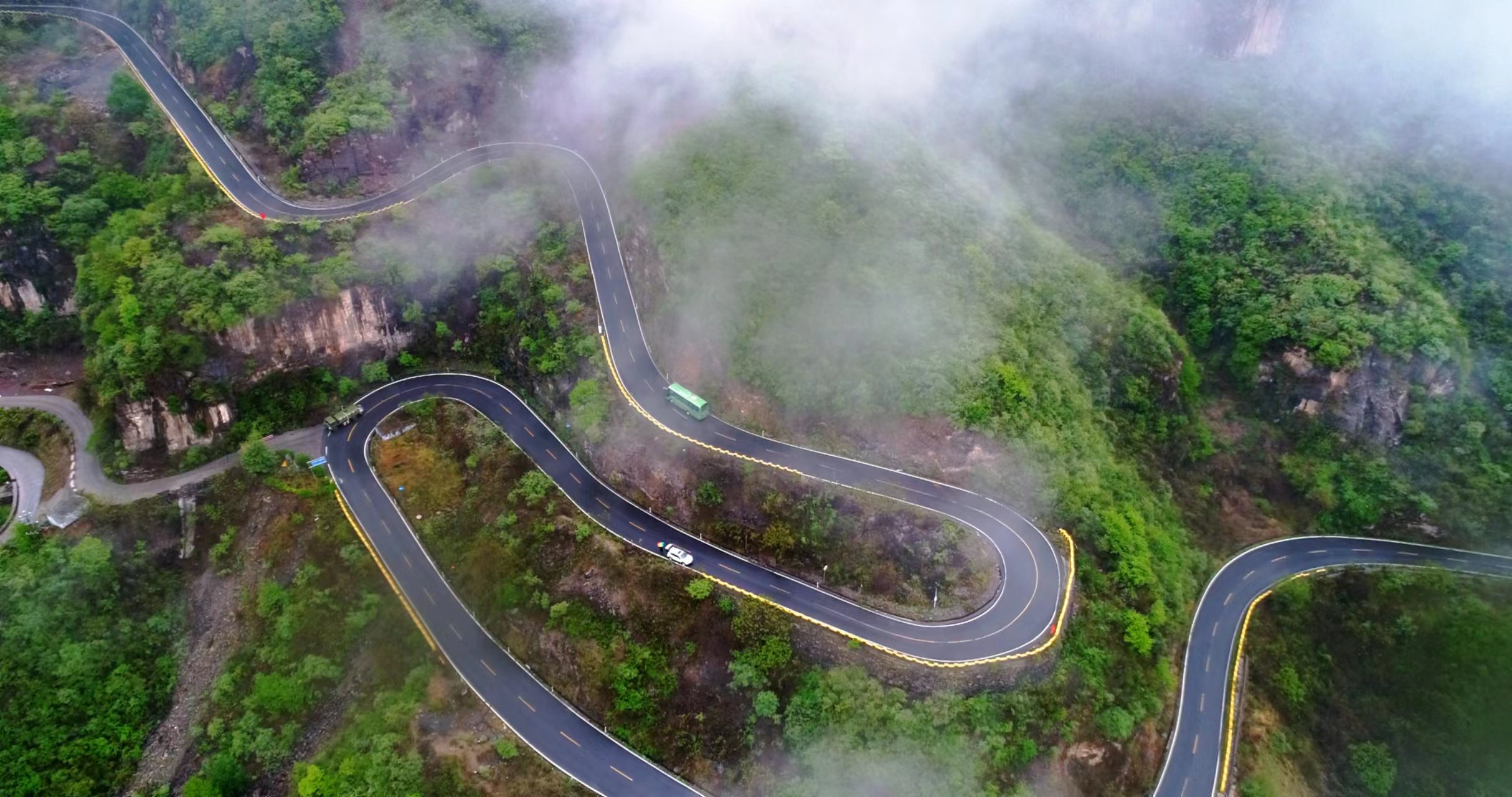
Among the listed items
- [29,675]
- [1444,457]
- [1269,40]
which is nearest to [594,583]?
[29,675]

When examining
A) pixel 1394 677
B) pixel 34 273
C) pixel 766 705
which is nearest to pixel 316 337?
pixel 34 273

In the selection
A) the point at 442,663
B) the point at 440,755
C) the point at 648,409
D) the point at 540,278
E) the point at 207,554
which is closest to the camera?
the point at 440,755

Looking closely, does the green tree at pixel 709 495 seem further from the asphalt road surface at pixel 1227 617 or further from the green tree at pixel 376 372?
the asphalt road surface at pixel 1227 617

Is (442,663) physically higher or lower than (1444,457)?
lower

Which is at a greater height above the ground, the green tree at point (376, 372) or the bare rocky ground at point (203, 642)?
the green tree at point (376, 372)

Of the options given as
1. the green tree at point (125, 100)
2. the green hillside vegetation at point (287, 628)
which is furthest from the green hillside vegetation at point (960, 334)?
the green tree at point (125, 100)

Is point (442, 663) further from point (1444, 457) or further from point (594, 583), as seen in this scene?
point (1444, 457)

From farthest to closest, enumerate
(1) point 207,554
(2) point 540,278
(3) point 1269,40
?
1. (3) point 1269,40
2. (2) point 540,278
3. (1) point 207,554
